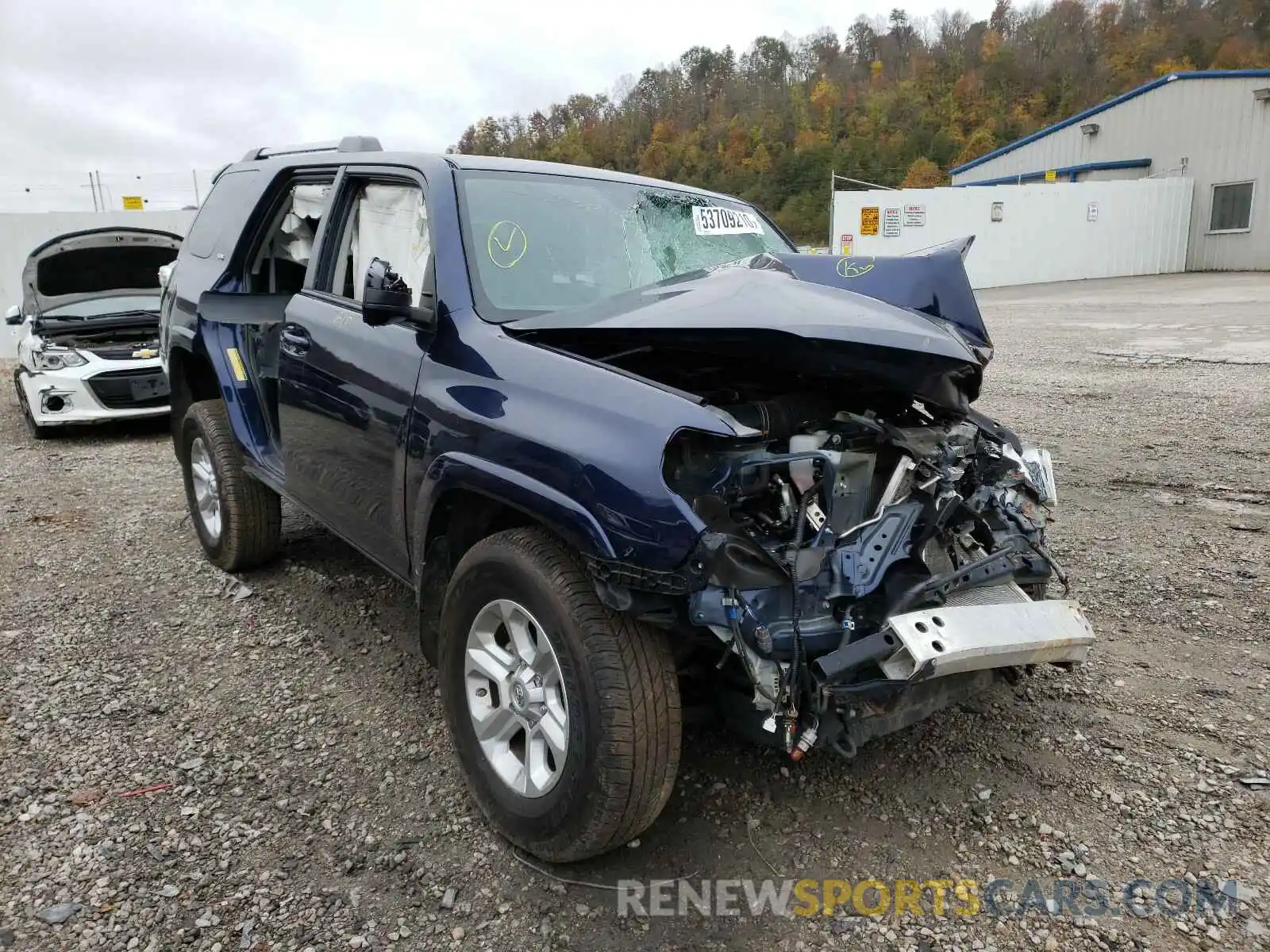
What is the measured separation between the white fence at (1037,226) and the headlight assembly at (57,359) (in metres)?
18.3

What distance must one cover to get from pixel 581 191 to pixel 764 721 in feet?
7.12

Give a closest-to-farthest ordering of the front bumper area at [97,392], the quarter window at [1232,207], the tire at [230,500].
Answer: the tire at [230,500] → the front bumper area at [97,392] → the quarter window at [1232,207]

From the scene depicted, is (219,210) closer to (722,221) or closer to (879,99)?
(722,221)

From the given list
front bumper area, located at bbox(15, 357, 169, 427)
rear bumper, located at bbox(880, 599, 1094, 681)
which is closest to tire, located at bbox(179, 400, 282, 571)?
rear bumper, located at bbox(880, 599, 1094, 681)

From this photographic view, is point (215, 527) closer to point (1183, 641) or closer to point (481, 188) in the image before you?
point (481, 188)

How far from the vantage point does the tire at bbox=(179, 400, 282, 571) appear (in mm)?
4516

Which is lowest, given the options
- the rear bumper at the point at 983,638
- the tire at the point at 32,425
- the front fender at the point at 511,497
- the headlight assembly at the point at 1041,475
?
the tire at the point at 32,425

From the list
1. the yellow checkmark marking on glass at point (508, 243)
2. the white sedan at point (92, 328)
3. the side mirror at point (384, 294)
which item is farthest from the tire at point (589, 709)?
the white sedan at point (92, 328)

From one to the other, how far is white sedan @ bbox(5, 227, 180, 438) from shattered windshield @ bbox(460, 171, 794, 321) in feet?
20.9

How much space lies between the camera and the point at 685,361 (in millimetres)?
2768

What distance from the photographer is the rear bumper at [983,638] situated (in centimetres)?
211

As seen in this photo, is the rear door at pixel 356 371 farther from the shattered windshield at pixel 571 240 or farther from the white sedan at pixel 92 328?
the white sedan at pixel 92 328

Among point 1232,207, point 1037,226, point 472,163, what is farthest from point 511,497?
point 1232,207

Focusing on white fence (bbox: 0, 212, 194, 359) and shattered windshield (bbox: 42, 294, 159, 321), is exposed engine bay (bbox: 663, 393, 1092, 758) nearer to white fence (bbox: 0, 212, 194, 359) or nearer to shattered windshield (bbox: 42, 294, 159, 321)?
shattered windshield (bbox: 42, 294, 159, 321)
